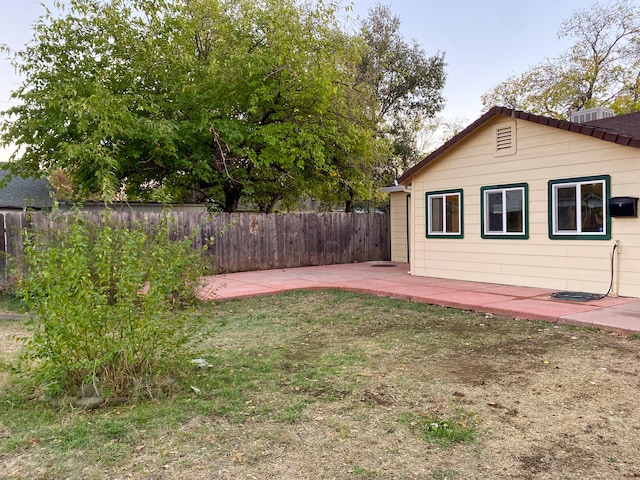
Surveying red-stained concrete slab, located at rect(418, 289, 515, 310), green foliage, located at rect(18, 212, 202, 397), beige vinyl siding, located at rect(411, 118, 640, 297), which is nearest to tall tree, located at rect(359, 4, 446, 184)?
beige vinyl siding, located at rect(411, 118, 640, 297)

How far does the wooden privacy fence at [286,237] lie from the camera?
1177 centimetres

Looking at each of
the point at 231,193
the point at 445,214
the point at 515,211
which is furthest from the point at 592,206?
the point at 231,193

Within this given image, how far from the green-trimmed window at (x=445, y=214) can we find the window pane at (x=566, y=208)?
Result: 6.56 feet

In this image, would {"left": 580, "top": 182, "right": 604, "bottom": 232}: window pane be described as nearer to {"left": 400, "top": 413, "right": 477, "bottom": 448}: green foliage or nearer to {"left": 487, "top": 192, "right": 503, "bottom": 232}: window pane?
{"left": 487, "top": 192, "right": 503, "bottom": 232}: window pane

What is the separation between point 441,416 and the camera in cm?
313

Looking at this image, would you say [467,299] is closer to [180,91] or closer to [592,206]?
[592,206]

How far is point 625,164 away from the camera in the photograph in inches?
285

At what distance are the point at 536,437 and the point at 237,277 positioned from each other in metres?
8.91

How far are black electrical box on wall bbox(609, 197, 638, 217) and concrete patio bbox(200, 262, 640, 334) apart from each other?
1.24m

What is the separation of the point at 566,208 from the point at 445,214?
256cm

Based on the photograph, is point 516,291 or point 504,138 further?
point 504,138

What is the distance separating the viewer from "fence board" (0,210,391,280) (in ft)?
38.6

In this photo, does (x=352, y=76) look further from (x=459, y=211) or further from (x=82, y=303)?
(x=82, y=303)

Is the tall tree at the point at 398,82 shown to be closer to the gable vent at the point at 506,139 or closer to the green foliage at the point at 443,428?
the gable vent at the point at 506,139
